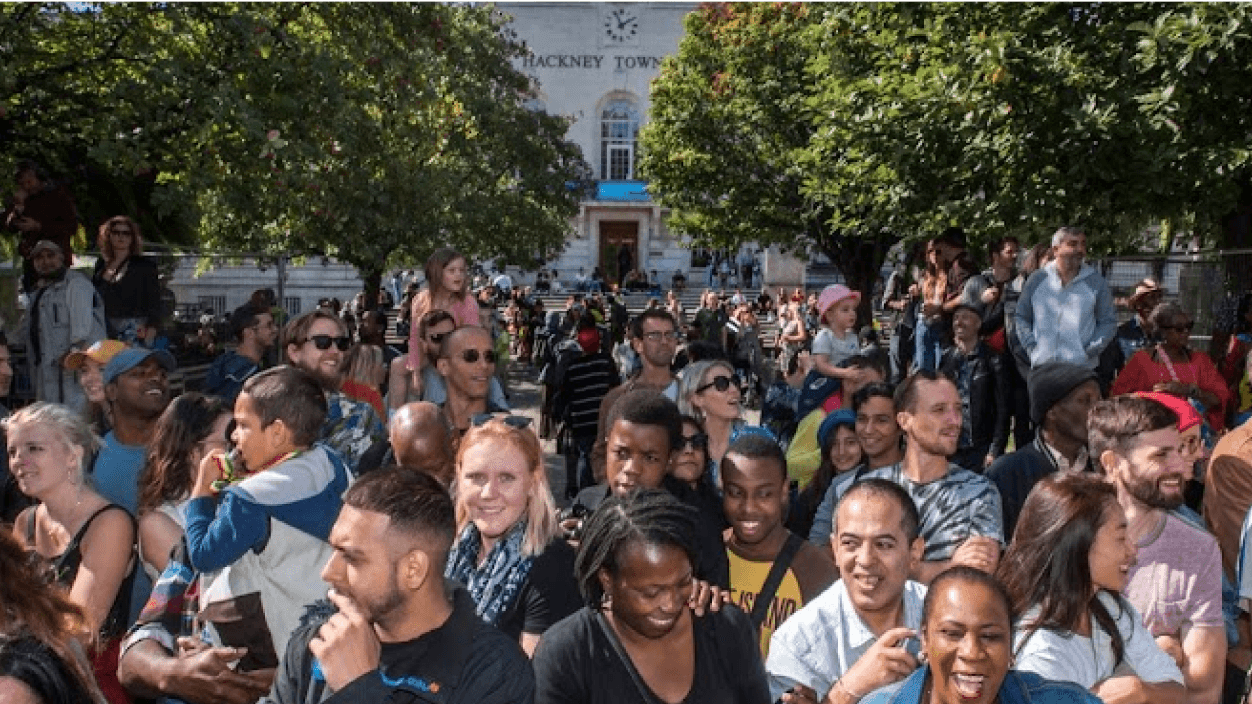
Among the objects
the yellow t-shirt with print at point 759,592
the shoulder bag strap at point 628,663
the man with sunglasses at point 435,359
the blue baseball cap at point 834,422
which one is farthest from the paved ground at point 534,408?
the shoulder bag strap at point 628,663

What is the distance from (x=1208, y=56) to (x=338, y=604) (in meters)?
10.8

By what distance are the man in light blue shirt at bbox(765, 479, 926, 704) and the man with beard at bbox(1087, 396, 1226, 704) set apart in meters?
0.84

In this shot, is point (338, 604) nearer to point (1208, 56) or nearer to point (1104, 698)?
point (1104, 698)

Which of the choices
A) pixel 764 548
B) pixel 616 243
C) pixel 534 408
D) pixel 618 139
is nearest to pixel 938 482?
pixel 764 548

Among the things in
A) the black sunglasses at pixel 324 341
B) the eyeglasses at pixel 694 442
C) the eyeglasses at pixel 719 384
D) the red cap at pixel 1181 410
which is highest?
the black sunglasses at pixel 324 341

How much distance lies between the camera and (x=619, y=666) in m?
3.64

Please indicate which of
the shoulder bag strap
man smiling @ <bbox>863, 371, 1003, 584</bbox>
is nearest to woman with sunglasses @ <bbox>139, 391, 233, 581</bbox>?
the shoulder bag strap

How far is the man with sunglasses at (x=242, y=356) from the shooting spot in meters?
8.23

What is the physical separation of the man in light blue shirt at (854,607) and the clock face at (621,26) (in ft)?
191

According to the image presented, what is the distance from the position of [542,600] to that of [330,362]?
9.84ft

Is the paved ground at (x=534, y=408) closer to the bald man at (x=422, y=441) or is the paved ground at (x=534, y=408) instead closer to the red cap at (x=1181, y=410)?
the bald man at (x=422, y=441)

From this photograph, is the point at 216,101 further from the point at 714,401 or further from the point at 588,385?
the point at 714,401

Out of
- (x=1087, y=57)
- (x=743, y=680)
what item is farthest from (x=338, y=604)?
(x=1087, y=57)

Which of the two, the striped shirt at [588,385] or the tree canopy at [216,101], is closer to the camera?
the striped shirt at [588,385]
